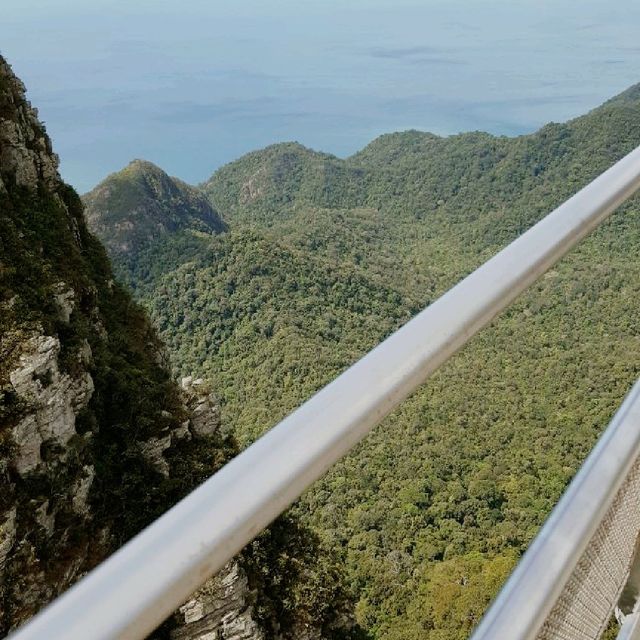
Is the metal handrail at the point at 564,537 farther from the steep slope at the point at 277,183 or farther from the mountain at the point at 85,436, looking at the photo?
the steep slope at the point at 277,183

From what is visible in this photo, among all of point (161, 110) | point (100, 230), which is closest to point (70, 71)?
point (161, 110)

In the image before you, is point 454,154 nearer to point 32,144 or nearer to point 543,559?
point 32,144

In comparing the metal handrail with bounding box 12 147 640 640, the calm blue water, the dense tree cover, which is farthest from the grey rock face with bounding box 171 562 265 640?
the calm blue water

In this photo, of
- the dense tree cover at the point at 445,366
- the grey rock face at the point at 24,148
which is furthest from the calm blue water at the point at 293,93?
the grey rock face at the point at 24,148

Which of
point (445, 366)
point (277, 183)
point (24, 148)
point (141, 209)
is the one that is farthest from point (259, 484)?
point (277, 183)

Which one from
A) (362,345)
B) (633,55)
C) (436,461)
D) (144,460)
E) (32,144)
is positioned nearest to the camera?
(144,460)
